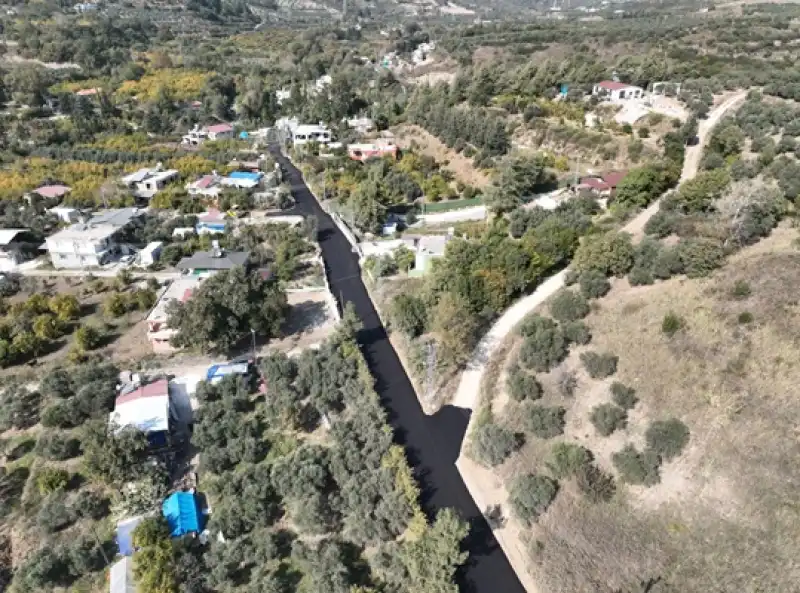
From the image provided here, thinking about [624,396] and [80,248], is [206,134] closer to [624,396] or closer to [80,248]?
[80,248]

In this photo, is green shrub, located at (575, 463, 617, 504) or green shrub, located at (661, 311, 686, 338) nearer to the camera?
green shrub, located at (575, 463, 617, 504)

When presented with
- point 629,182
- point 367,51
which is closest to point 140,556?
point 629,182

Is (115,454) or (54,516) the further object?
(115,454)

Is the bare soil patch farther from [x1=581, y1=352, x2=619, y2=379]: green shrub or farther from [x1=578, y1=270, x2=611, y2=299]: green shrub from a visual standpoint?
[x1=581, y1=352, x2=619, y2=379]: green shrub

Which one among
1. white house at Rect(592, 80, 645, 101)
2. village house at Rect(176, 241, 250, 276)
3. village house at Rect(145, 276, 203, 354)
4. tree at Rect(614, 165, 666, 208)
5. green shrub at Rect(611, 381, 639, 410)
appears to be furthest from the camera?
white house at Rect(592, 80, 645, 101)

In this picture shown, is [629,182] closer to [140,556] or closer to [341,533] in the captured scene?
[341,533]

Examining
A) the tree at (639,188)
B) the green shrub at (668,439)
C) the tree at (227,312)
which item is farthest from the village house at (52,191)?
the green shrub at (668,439)

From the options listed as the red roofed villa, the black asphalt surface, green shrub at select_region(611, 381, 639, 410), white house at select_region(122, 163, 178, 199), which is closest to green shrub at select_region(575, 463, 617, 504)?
green shrub at select_region(611, 381, 639, 410)

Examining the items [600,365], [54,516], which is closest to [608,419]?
[600,365]
